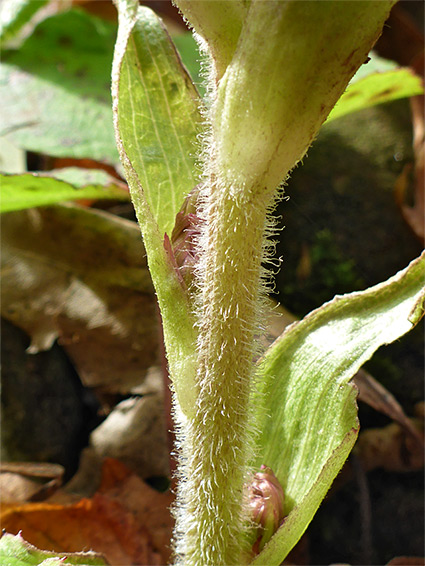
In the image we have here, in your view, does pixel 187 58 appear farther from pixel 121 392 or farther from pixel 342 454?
pixel 342 454

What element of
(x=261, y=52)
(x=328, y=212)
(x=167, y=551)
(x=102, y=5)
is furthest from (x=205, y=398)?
(x=102, y=5)

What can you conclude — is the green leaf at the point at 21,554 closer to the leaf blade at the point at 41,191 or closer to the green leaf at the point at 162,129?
the green leaf at the point at 162,129

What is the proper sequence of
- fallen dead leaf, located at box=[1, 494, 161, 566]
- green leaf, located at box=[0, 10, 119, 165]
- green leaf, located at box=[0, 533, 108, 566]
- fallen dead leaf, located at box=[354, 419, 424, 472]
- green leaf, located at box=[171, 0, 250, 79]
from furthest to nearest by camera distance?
1. green leaf, located at box=[0, 10, 119, 165]
2. fallen dead leaf, located at box=[354, 419, 424, 472]
3. fallen dead leaf, located at box=[1, 494, 161, 566]
4. green leaf, located at box=[0, 533, 108, 566]
5. green leaf, located at box=[171, 0, 250, 79]

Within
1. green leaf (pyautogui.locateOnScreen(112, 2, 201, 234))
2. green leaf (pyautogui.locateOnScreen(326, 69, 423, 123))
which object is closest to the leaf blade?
green leaf (pyautogui.locateOnScreen(112, 2, 201, 234))

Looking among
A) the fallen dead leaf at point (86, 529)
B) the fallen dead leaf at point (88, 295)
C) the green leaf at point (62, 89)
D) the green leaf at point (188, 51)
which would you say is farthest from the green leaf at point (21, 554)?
the green leaf at point (188, 51)

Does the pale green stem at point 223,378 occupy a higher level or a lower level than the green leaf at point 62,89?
lower

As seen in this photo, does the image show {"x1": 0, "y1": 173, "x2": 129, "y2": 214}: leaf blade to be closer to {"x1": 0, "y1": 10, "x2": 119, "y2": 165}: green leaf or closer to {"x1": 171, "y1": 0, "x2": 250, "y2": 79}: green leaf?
{"x1": 0, "y1": 10, "x2": 119, "y2": 165}: green leaf
